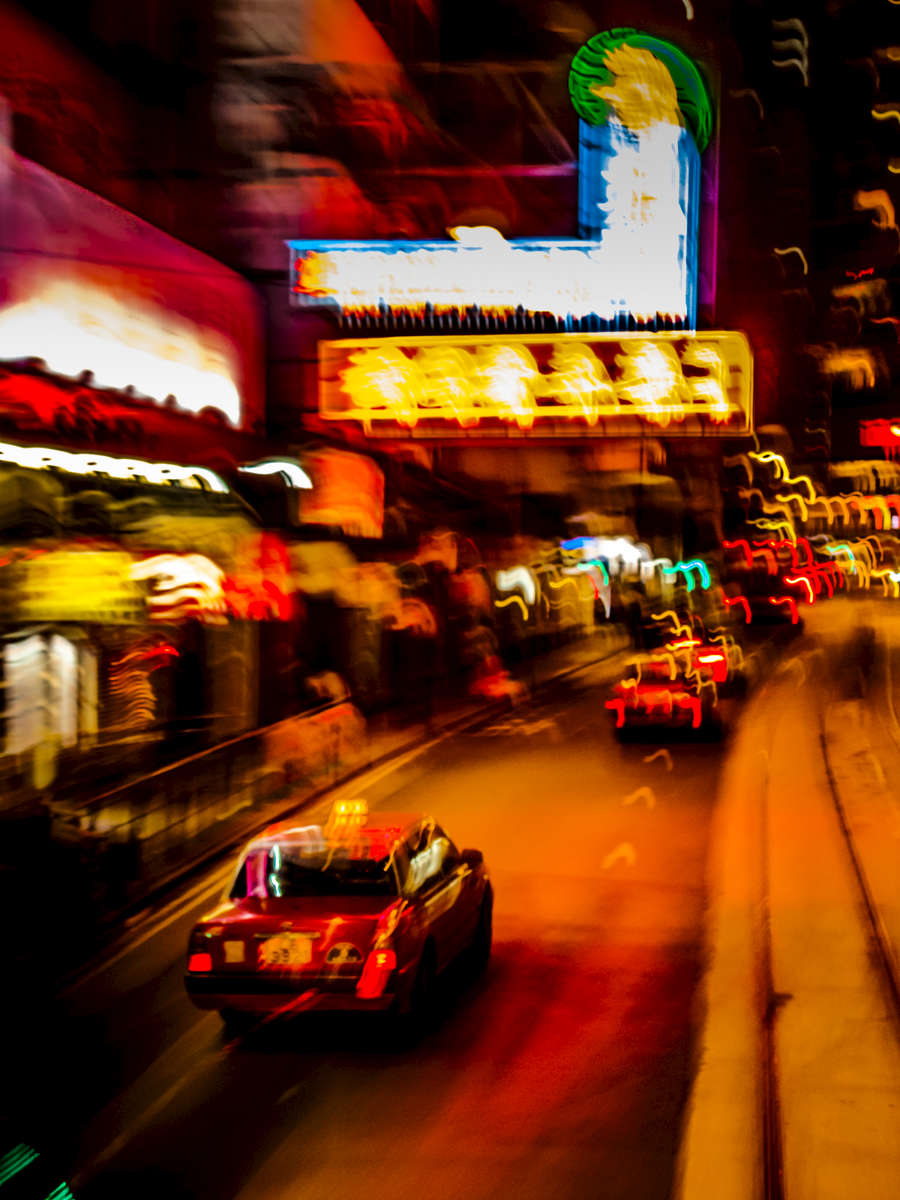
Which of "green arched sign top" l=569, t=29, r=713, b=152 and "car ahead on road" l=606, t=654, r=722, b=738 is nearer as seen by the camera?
"car ahead on road" l=606, t=654, r=722, b=738

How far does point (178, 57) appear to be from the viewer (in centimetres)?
2075

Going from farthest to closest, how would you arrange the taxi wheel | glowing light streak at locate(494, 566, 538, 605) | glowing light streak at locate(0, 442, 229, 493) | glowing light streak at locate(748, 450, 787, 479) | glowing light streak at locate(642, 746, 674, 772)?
1. glowing light streak at locate(748, 450, 787, 479)
2. glowing light streak at locate(494, 566, 538, 605)
3. glowing light streak at locate(642, 746, 674, 772)
4. glowing light streak at locate(0, 442, 229, 493)
5. the taxi wheel

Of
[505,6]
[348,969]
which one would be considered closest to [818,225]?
[505,6]

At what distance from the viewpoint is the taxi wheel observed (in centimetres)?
988

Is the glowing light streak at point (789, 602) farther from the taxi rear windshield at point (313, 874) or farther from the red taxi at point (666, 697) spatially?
the taxi rear windshield at point (313, 874)

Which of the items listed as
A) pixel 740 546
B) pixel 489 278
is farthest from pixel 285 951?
pixel 740 546

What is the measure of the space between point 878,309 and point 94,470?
105m

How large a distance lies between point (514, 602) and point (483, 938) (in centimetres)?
2650

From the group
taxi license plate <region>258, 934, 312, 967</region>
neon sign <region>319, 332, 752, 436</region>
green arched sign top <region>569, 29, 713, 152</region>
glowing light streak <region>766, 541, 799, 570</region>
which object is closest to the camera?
taxi license plate <region>258, 934, 312, 967</region>

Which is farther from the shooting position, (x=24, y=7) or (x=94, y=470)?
(x=24, y=7)

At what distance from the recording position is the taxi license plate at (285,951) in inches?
317

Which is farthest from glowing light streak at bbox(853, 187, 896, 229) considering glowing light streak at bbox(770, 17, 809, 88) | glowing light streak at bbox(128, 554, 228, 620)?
glowing light streak at bbox(128, 554, 228, 620)

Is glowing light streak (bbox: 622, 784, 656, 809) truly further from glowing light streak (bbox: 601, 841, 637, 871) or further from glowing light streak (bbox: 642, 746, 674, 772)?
glowing light streak (bbox: 601, 841, 637, 871)

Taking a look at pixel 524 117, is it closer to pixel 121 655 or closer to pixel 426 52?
pixel 426 52
